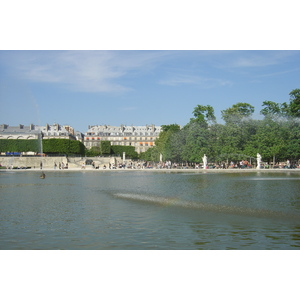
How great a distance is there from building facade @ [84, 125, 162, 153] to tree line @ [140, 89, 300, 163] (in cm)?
6494

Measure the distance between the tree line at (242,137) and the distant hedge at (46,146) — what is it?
33408 mm

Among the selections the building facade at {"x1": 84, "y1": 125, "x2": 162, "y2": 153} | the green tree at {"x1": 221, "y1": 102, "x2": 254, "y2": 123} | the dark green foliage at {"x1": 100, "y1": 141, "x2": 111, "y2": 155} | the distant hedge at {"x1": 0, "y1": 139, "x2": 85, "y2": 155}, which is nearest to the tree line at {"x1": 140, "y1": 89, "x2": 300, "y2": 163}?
the green tree at {"x1": 221, "y1": 102, "x2": 254, "y2": 123}

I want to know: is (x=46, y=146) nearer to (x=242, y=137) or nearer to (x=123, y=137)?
(x=123, y=137)

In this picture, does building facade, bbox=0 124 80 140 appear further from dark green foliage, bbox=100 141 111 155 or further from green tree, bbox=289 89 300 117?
green tree, bbox=289 89 300 117

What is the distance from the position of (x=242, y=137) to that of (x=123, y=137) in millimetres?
75750

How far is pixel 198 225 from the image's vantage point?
9.95 meters

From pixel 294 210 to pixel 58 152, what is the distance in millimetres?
77942

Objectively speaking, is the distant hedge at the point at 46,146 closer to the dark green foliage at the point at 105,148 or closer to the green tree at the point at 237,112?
the dark green foliage at the point at 105,148

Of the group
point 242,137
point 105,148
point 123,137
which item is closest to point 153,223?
point 242,137

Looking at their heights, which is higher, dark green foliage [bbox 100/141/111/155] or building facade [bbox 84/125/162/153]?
building facade [bbox 84/125/162/153]

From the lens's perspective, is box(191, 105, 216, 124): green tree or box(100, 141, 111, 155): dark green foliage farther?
box(100, 141, 111, 155): dark green foliage

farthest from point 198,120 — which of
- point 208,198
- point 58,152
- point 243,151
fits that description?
point 208,198

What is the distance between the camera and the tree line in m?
48.6
